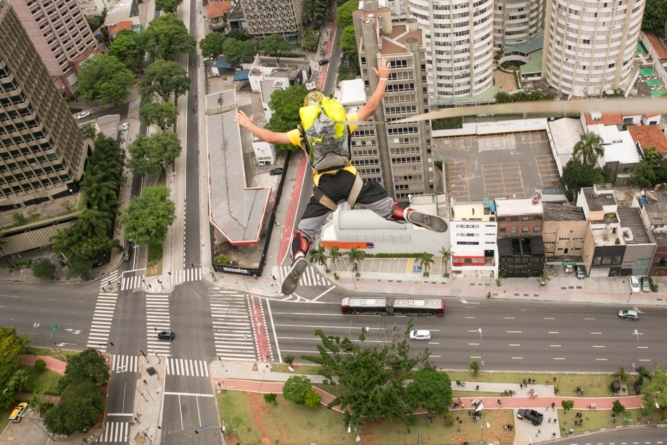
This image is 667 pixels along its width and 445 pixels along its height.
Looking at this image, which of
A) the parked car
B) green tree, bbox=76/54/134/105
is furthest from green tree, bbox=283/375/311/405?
green tree, bbox=76/54/134/105

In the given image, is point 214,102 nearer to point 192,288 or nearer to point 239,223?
point 239,223

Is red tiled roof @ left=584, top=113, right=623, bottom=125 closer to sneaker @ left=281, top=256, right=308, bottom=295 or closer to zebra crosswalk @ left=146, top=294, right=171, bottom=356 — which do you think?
zebra crosswalk @ left=146, top=294, right=171, bottom=356

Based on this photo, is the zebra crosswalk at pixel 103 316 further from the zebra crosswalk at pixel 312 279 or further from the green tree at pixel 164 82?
the green tree at pixel 164 82

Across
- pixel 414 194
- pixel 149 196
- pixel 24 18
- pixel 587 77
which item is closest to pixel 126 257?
pixel 149 196

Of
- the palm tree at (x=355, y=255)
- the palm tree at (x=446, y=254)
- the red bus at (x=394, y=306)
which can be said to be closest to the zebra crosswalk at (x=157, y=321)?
the red bus at (x=394, y=306)

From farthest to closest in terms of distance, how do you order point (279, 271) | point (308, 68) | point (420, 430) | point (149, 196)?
point (308, 68)
point (149, 196)
point (279, 271)
point (420, 430)

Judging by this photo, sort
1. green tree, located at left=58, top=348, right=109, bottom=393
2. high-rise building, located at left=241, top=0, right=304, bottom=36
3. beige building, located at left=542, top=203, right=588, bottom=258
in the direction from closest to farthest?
green tree, located at left=58, top=348, right=109, bottom=393, beige building, located at left=542, top=203, right=588, bottom=258, high-rise building, located at left=241, top=0, right=304, bottom=36
